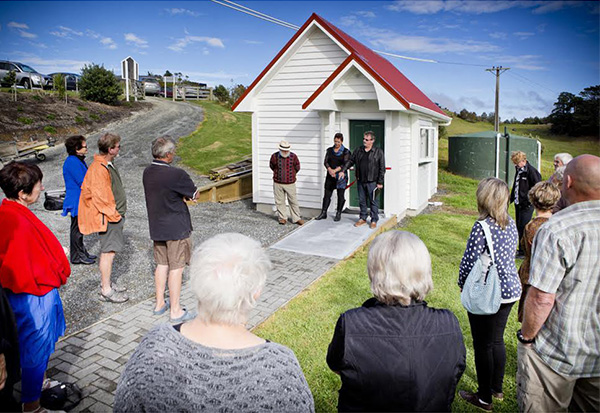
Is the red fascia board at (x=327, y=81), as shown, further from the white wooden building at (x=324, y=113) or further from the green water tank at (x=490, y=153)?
the green water tank at (x=490, y=153)

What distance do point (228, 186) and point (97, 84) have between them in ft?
61.3

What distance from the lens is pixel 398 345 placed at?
2152mm

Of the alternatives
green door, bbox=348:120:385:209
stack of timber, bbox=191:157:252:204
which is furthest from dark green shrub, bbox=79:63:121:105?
green door, bbox=348:120:385:209

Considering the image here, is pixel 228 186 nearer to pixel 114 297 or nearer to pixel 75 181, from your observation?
pixel 75 181

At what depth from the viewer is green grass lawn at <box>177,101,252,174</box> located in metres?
19.8

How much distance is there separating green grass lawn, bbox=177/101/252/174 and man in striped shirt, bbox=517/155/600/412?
53.3ft

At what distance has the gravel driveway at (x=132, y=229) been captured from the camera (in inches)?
238

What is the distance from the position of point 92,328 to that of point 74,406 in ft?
4.97

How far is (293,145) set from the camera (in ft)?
39.9

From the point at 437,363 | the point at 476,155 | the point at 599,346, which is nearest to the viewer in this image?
the point at 437,363

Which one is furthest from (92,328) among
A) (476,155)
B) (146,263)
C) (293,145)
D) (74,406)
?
(476,155)

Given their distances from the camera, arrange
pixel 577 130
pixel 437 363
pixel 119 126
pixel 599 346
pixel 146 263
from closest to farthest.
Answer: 1. pixel 437 363
2. pixel 599 346
3. pixel 146 263
4. pixel 119 126
5. pixel 577 130

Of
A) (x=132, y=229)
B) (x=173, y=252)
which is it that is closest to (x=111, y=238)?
(x=173, y=252)

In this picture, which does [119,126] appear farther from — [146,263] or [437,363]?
[437,363]
